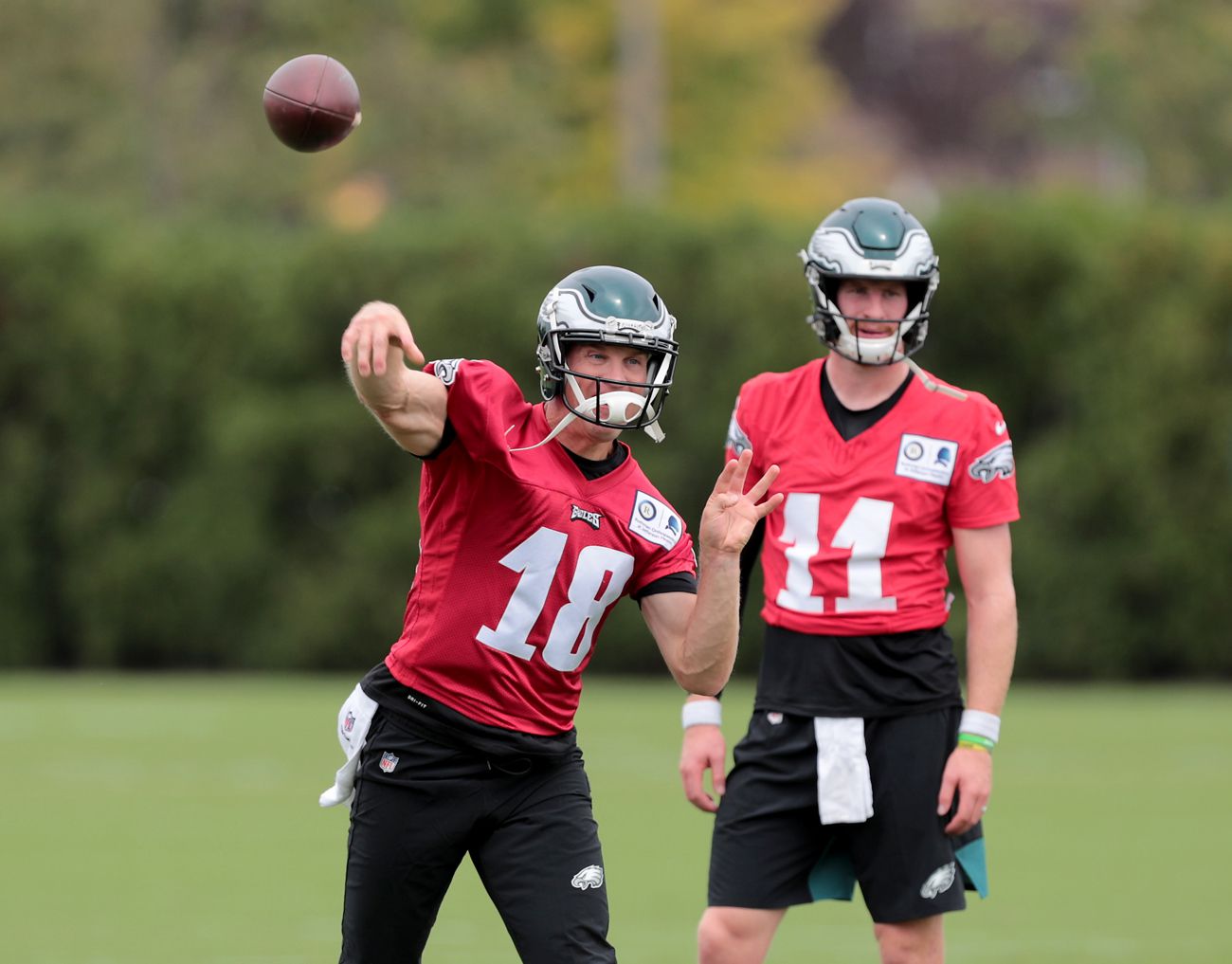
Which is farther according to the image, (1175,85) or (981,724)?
(1175,85)

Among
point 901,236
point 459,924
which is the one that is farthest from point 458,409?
point 459,924

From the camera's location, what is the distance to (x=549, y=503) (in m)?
4.62

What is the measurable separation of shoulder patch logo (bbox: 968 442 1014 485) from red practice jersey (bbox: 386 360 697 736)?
3.25ft

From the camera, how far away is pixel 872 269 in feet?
17.6

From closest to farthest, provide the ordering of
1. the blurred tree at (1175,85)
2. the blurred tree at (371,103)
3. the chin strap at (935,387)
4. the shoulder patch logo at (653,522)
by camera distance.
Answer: the shoulder patch logo at (653,522) < the chin strap at (935,387) < the blurred tree at (371,103) < the blurred tree at (1175,85)

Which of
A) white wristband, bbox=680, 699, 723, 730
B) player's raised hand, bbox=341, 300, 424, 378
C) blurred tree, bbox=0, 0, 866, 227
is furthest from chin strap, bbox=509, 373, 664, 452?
blurred tree, bbox=0, 0, 866, 227

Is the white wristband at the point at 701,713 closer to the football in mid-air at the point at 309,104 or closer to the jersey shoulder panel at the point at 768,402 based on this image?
the jersey shoulder panel at the point at 768,402

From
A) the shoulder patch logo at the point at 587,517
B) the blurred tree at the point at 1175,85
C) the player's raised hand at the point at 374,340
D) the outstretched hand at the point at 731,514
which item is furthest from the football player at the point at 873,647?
the blurred tree at the point at 1175,85

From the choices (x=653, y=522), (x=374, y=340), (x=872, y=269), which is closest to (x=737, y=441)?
(x=872, y=269)

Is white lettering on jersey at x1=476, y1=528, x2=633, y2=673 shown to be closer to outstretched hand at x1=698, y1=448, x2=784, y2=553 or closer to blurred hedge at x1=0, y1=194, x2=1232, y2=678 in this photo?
outstretched hand at x1=698, y1=448, x2=784, y2=553

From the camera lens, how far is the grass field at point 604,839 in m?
7.55

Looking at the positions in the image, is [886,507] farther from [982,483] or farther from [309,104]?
[309,104]

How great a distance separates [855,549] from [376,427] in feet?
37.9

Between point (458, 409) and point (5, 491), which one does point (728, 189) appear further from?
point (458, 409)
